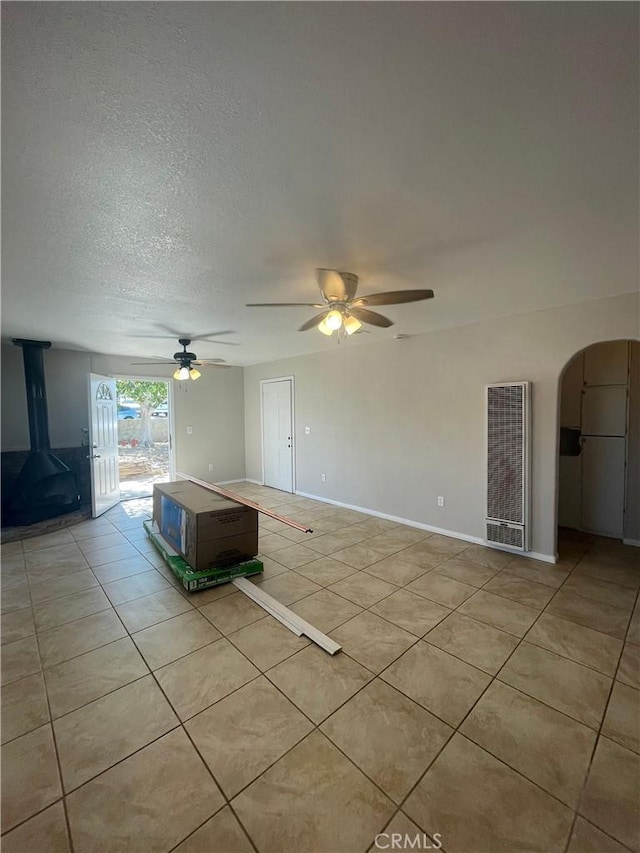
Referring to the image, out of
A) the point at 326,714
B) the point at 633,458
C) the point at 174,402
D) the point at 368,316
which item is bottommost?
the point at 326,714

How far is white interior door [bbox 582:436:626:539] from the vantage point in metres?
3.87

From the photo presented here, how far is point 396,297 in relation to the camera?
2188mm

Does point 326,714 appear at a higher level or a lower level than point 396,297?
lower

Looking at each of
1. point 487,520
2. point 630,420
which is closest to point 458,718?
point 487,520

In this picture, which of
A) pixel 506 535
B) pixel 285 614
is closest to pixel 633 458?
pixel 506 535

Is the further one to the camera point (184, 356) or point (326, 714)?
point (184, 356)

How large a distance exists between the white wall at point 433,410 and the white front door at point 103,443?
115 inches

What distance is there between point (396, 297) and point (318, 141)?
1072mm

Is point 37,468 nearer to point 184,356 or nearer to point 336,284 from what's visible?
point 184,356

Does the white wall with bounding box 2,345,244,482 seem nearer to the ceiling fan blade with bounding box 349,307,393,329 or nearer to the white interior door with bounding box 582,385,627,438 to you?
the ceiling fan blade with bounding box 349,307,393,329

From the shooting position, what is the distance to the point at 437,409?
409 cm

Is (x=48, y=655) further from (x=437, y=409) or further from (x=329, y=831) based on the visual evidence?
(x=437, y=409)

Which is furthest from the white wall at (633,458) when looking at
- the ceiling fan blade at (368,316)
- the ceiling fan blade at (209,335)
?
the ceiling fan blade at (209,335)

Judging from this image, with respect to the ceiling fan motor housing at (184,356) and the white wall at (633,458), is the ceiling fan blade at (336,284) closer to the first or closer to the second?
the ceiling fan motor housing at (184,356)
